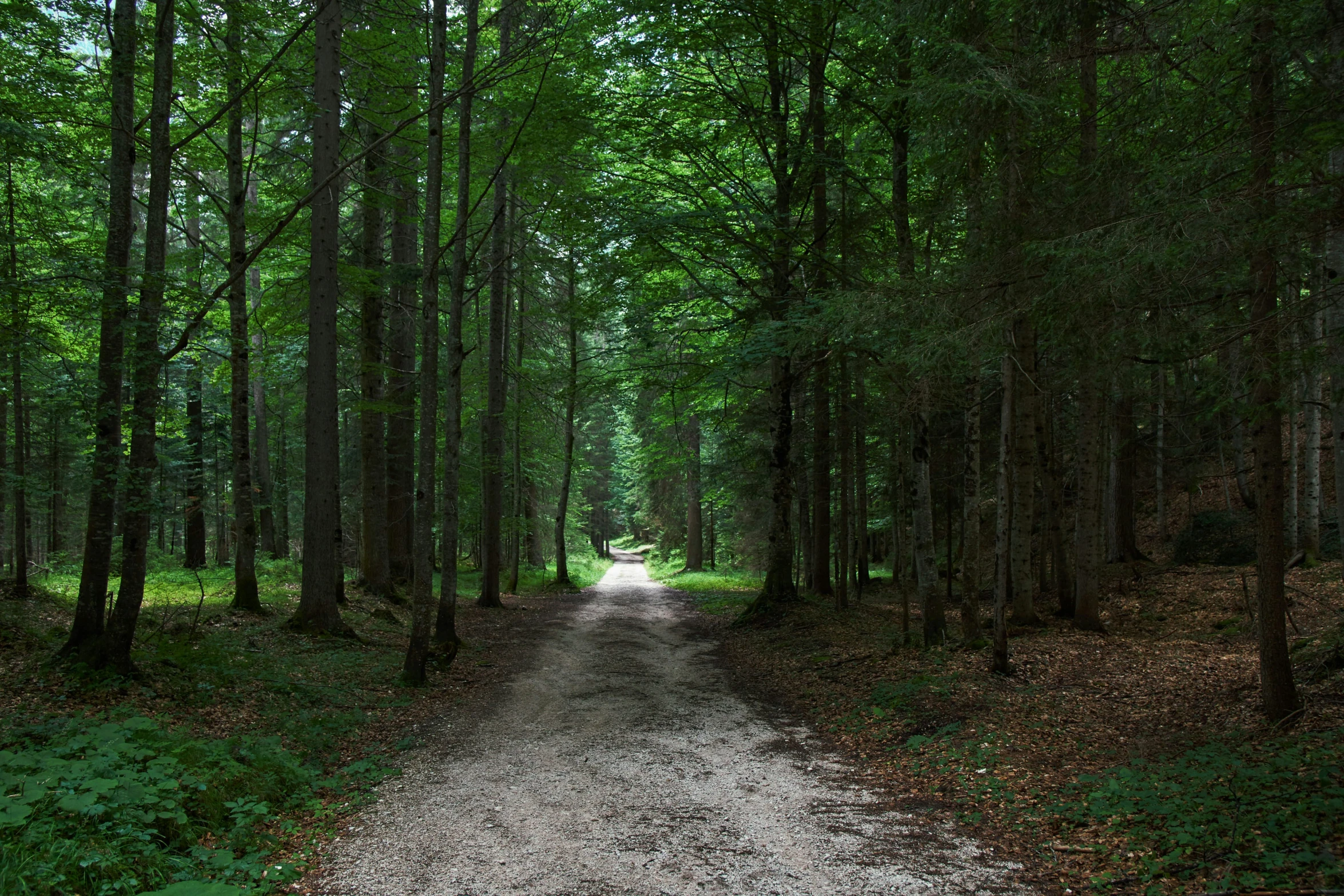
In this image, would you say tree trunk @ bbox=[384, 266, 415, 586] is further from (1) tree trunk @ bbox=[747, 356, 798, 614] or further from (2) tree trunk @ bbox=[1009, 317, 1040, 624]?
(2) tree trunk @ bbox=[1009, 317, 1040, 624]

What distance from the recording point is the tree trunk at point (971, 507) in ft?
29.0

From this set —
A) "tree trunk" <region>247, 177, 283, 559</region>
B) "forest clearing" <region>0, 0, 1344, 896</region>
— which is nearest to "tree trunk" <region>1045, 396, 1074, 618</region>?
"forest clearing" <region>0, 0, 1344, 896</region>

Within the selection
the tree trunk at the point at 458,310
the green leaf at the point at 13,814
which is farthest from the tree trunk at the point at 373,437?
the green leaf at the point at 13,814

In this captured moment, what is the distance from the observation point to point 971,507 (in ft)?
30.1

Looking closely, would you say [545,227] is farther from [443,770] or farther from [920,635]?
[443,770]

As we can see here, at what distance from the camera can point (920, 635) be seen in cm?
1096

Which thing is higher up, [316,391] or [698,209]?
[698,209]

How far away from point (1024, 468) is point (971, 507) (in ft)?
7.53

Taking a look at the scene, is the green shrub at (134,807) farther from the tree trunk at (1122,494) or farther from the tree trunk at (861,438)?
the tree trunk at (1122,494)

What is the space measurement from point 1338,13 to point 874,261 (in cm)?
873

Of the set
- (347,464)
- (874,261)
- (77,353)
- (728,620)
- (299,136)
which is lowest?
(728,620)

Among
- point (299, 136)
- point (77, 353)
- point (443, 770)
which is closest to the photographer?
point (443, 770)

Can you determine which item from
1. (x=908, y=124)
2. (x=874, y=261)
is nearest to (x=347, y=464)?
(x=874, y=261)

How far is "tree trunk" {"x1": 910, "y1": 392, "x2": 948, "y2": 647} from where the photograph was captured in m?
9.96
